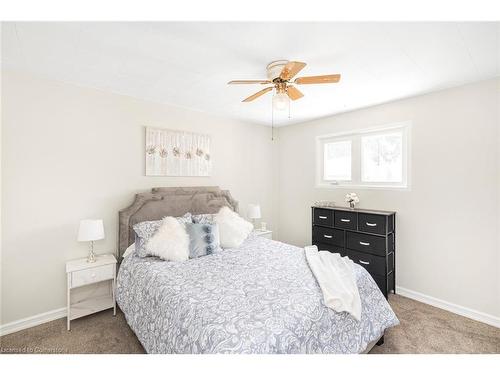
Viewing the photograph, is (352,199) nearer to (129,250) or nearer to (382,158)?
(382,158)

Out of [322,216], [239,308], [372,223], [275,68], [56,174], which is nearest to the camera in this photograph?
[239,308]

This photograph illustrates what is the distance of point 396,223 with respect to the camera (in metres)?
3.07

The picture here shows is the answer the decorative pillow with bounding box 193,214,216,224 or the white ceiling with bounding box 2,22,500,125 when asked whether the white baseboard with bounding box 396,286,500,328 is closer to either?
the white ceiling with bounding box 2,22,500,125

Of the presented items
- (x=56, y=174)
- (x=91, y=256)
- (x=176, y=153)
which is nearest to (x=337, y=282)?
(x=91, y=256)

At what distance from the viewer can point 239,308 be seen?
4.82ft

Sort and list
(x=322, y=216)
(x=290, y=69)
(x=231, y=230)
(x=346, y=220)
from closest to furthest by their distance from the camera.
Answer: (x=290, y=69) < (x=231, y=230) < (x=346, y=220) < (x=322, y=216)

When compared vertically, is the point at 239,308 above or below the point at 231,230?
below

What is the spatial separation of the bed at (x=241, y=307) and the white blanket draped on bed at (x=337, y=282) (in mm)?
55

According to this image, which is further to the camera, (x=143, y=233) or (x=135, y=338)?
(x=143, y=233)

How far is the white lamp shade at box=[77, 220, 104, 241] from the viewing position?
7.66 ft

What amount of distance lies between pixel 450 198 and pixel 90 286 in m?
4.00

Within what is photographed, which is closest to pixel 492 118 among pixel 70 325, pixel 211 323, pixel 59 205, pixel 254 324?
pixel 254 324
